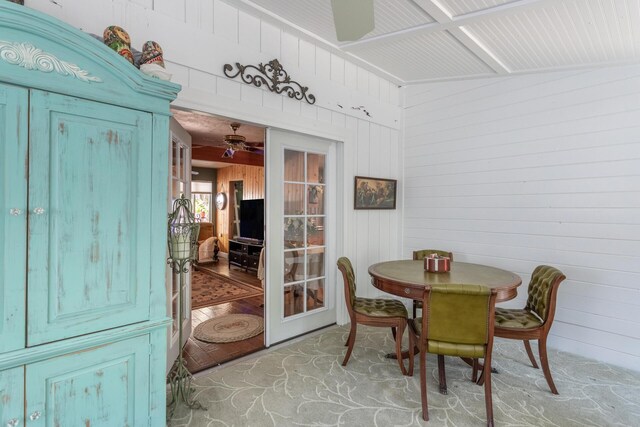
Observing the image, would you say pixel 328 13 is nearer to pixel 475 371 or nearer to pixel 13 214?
pixel 13 214

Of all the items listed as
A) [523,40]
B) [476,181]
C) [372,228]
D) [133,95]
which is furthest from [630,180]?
[133,95]

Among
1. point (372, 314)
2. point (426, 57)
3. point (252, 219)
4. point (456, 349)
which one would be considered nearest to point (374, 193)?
point (426, 57)

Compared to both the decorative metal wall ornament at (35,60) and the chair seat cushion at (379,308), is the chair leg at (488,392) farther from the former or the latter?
the decorative metal wall ornament at (35,60)

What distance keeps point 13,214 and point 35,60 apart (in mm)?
643

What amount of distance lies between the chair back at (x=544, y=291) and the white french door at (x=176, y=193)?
2.86m

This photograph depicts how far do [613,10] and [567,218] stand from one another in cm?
174

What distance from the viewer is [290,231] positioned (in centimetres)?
328

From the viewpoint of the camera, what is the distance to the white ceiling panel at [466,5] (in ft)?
7.32

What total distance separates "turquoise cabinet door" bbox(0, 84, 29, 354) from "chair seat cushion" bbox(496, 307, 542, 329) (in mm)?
2853

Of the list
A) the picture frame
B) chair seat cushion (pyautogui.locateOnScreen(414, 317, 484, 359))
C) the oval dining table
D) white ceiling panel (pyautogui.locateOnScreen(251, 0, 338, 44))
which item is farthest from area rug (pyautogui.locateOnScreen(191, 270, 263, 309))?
white ceiling panel (pyautogui.locateOnScreen(251, 0, 338, 44))

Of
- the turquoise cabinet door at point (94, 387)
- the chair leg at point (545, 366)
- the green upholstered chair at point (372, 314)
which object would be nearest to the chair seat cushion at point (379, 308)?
the green upholstered chair at point (372, 314)

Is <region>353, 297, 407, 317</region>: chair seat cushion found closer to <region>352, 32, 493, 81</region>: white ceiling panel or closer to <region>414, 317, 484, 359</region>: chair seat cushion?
<region>414, 317, 484, 359</region>: chair seat cushion

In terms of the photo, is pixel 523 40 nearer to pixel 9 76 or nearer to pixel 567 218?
pixel 567 218

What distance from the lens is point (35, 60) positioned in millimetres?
1307
